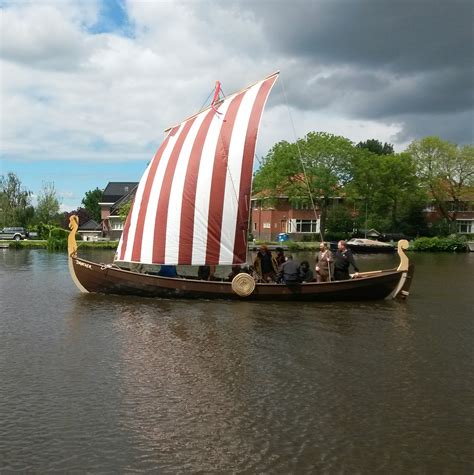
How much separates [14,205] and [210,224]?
234 feet

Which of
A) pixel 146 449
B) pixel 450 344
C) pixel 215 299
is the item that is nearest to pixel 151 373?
pixel 146 449

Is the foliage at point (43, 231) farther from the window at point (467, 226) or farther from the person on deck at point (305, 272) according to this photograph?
the window at point (467, 226)

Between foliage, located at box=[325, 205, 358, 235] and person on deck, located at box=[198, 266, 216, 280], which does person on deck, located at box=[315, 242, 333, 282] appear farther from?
foliage, located at box=[325, 205, 358, 235]

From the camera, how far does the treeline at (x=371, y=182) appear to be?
6481 cm

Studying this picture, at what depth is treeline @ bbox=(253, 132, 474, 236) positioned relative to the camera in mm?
64812

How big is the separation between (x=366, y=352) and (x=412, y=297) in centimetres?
1018

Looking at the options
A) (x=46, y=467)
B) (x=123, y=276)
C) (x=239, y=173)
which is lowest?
(x=46, y=467)

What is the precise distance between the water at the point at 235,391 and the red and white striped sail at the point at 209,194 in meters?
3.21

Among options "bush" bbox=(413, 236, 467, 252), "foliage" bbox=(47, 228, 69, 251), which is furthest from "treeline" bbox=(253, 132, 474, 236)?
"foliage" bbox=(47, 228, 69, 251)

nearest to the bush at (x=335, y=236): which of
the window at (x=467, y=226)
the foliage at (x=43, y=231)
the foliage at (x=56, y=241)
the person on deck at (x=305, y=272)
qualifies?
the window at (x=467, y=226)

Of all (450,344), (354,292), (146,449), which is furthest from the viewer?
(354,292)

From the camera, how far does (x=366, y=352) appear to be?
1295 centimetres

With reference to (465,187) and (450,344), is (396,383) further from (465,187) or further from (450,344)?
(465,187)

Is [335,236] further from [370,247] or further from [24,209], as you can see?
[24,209]
